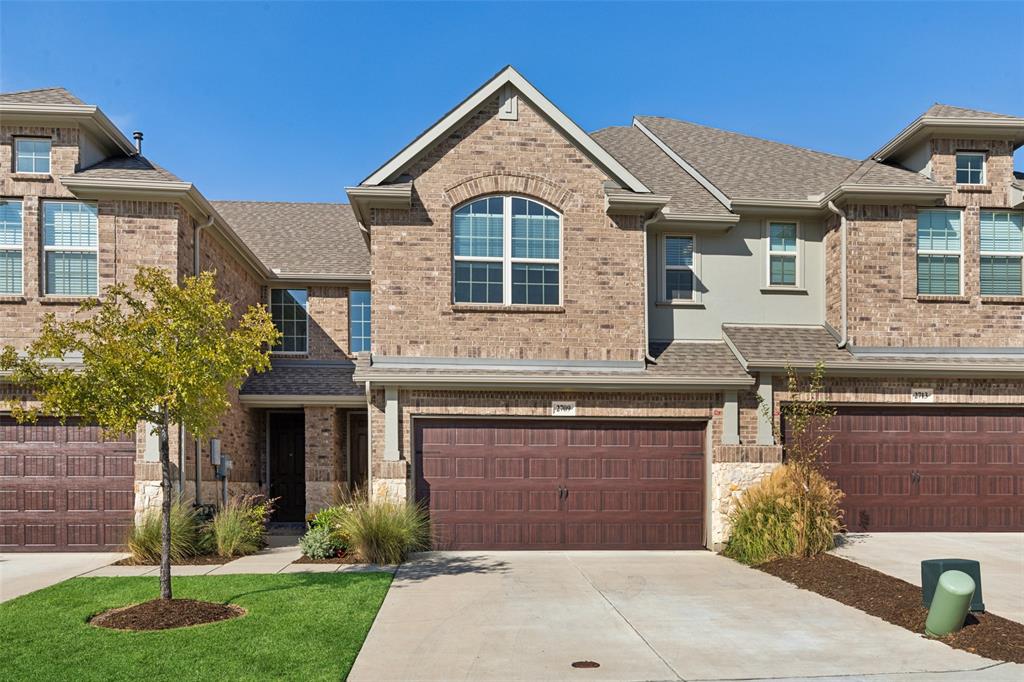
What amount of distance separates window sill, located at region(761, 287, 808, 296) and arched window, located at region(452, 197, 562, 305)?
14.6 ft

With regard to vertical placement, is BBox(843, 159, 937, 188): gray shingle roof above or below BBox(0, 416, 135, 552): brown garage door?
above

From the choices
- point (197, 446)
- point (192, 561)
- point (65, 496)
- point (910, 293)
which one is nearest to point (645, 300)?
point (910, 293)

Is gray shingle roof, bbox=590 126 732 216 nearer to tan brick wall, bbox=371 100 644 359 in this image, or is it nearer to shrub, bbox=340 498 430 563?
tan brick wall, bbox=371 100 644 359

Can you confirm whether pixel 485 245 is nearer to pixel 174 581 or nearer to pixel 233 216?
pixel 174 581

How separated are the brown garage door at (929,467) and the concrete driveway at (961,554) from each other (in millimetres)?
303

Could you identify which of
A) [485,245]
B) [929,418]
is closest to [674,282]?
[485,245]

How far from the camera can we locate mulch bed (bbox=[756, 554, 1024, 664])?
28.1 feet

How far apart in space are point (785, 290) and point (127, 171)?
12.5 metres

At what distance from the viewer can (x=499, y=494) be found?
50.1ft

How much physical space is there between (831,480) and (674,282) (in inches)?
184

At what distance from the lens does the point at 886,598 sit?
1063 cm

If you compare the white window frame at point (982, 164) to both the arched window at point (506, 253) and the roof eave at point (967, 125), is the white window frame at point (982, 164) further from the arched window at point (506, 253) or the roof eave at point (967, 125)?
the arched window at point (506, 253)

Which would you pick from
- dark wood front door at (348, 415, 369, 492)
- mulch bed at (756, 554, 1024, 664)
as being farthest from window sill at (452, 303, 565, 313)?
dark wood front door at (348, 415, 369, 492)

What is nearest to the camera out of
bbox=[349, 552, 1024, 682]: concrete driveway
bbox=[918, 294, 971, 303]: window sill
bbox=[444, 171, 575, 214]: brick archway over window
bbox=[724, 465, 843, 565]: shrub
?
bbox=[349, 552, 1024, 682]: concrete driveway
